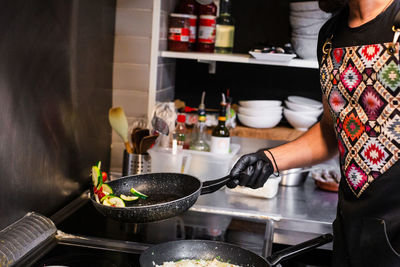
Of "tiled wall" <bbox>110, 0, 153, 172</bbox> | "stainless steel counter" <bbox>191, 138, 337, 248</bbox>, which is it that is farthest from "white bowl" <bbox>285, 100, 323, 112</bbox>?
"tiled wall" <bbox>110, 0, 153, 172</bbox>

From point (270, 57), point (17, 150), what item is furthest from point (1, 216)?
point (270, 57)

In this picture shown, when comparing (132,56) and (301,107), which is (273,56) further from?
(132,56)

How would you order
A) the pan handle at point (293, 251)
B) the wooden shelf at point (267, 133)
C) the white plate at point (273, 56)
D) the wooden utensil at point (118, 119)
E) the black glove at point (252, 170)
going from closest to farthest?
1. the pan handle at point (293, 251)
2. the black glove at point (252, 170)
3. the wooden utensil at point (118, 119)
4. the white plate at point (273, 56)
5. the wooden shelf at point (267, 133)

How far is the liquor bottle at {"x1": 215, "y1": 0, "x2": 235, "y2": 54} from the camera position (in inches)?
90.5

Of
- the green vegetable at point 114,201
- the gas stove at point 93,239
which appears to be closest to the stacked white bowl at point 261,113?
the gas stove at point 93,239

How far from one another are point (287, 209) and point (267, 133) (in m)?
0.43

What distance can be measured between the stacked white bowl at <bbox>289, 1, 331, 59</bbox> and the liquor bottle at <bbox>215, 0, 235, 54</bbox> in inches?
11.4

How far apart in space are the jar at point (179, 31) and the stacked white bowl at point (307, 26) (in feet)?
1.53

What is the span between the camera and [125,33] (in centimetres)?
209

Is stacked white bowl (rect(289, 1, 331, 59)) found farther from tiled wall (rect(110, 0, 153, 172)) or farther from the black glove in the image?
the black glove

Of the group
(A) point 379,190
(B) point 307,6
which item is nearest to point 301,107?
(B) point 307,6

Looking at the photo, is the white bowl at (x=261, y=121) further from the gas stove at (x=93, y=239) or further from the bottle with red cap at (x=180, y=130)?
the gas stove at (x=93, y=239)

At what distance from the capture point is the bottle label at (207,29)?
2258 millimetres

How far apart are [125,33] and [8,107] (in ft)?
2.90
